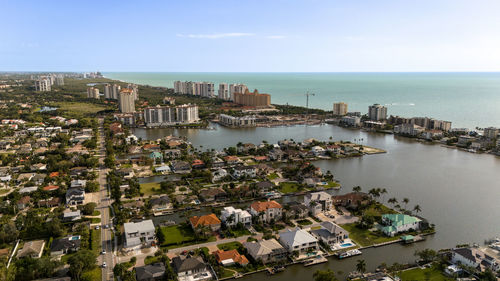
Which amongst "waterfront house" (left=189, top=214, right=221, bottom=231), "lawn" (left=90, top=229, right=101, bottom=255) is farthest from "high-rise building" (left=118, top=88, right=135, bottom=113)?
"waterfront house" (left=189, top=214, right=221, bottom=231)

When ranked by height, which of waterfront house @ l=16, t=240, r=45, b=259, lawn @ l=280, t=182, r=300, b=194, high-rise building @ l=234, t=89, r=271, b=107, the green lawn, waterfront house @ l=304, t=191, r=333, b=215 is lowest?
the green lawn

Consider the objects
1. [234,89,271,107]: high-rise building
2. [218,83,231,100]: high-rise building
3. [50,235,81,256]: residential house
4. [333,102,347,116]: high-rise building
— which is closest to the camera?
[50,235,81,256]: residential house

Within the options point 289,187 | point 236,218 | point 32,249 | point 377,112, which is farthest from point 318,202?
point 377,112

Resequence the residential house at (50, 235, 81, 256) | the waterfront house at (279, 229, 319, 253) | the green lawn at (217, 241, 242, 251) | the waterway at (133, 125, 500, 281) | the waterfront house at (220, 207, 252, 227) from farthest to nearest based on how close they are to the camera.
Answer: the waterfront house at (220, 207, 252, 227)
the waterway at (133, 125, 500, 281)
the green lawn at (217, 241, 242, 251)
the waterfront house at (279, 229, 319, 253)
the residential house at (50, 235, 81, 256)

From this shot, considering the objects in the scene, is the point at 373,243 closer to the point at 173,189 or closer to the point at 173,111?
the point at 173,189

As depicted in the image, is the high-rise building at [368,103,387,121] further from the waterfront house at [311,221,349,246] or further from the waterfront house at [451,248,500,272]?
the waterfront house at [451,248,500,272]

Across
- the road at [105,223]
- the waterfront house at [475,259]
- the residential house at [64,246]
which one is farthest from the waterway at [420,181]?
the residential house at [64,246]

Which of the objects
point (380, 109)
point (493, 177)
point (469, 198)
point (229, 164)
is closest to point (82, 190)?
point (229, 164)
